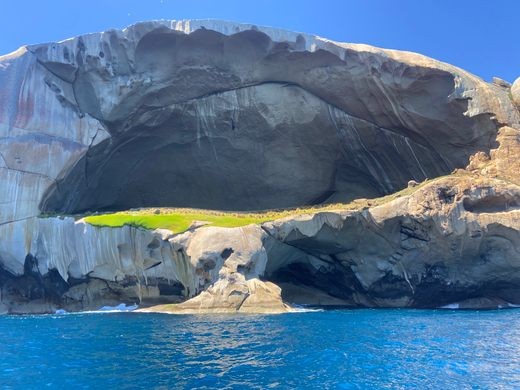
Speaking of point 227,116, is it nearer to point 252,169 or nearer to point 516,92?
point 252,169

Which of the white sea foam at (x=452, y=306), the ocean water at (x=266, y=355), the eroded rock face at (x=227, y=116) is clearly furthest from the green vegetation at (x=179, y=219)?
the ocean water at (x=266, y=355)

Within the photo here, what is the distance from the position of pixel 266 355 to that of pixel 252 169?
3127 centimetres

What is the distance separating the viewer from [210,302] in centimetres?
2747

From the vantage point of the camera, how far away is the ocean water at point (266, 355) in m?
11.5

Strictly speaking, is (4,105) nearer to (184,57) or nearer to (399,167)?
(184,57)

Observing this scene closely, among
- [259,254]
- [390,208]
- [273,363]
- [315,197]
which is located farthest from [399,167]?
[273,363]

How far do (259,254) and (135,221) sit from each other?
8.74 m

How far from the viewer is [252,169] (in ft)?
146

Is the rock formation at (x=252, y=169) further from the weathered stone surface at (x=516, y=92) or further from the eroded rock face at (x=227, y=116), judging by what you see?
the weathered stone surface at (x=516, y=92)

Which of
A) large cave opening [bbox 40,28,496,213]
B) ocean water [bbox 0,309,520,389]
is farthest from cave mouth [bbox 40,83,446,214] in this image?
ocean water [bbox 0,309,520,389]

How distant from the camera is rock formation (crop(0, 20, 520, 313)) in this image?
31.2 meters

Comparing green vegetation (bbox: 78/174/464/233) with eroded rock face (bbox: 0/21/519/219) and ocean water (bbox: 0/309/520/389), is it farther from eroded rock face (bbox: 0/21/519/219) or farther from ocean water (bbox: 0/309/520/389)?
ocean water (bbox: 0/309/520/389)

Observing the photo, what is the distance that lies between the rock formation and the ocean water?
7971 mm

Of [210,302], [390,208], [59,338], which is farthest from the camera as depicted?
[390,208]
